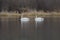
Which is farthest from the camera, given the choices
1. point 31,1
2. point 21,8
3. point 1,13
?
point 31,1

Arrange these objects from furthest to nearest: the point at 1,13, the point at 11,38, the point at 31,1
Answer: the point at 31,1
the point at 1,13
the point at 11,38

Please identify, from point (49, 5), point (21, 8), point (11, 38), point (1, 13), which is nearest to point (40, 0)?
point (49, 5)

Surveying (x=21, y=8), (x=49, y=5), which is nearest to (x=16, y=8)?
(x=21, y=8)

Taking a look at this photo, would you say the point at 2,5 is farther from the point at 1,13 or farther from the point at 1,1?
the point at 1,13

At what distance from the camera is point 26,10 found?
3931cm

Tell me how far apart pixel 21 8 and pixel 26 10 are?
4.36 ft

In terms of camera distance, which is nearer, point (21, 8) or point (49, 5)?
point (21, 8)

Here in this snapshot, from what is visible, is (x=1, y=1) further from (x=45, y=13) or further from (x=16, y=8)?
(x=45, y=13)

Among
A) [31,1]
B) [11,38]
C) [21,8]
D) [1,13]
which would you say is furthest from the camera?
[31,1]

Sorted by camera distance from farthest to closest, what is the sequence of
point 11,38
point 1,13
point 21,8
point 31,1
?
point 31,1, point 21,8, point 1,13, point 11,38

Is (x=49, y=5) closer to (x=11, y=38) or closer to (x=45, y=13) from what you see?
(x=45, y=13)

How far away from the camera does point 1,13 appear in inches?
1476

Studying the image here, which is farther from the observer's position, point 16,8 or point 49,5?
point 49,5

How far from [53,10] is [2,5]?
805 centimetres
